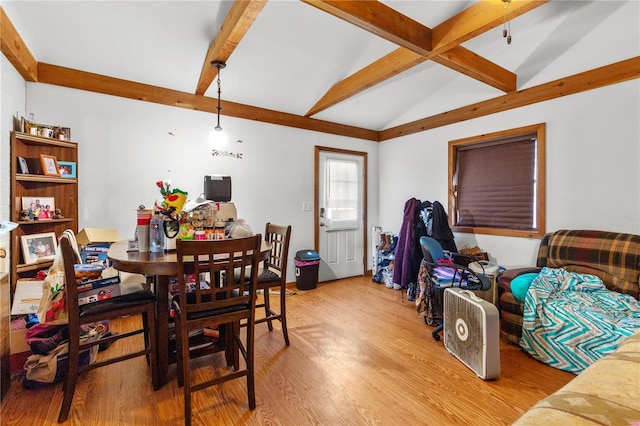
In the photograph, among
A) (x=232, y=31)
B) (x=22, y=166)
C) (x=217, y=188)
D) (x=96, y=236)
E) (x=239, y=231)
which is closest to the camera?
(x=239, y=231)

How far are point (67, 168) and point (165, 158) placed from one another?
869 millimetres

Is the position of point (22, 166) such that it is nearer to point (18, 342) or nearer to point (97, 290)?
point (18, 342)

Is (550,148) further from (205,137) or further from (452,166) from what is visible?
(205,137)

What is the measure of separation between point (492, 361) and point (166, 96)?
388 centimetres

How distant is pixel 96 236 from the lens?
2.90 meters

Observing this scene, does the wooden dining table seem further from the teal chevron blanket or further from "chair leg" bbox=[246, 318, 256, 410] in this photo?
the teal chevron blanket

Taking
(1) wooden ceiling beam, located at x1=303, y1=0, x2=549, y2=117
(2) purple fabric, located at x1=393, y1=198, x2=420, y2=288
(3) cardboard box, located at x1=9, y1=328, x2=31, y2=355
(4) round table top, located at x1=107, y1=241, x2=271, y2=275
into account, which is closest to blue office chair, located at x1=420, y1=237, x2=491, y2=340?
(2) purple fabric, located at x1=393, y1=198, x2=420, y2=288

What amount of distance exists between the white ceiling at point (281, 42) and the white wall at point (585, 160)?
1.10ft

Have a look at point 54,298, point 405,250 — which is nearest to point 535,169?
point 405,250

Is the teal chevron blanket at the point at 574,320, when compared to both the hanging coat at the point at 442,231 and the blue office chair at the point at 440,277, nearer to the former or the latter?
the blue office chair at the point at 440,277

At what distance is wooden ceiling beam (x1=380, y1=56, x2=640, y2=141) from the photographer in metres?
2.72

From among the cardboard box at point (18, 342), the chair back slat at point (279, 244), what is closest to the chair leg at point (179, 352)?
the chair back slat at point (279, 244)

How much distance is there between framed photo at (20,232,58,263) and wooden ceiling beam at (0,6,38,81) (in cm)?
137

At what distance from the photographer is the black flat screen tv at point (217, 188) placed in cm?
352
